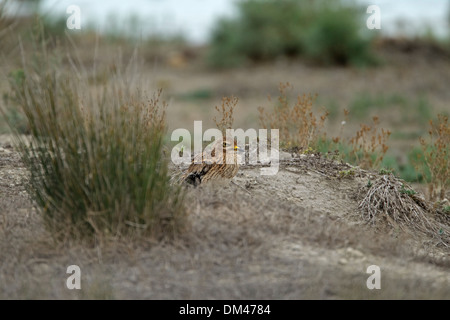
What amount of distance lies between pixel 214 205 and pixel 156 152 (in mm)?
653

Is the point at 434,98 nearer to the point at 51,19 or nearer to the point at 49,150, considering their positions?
the point at 51,19

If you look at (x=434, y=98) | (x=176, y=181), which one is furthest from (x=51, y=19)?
(x=176, y=181)

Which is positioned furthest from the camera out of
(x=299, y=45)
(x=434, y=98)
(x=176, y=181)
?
(x=299, y=45)

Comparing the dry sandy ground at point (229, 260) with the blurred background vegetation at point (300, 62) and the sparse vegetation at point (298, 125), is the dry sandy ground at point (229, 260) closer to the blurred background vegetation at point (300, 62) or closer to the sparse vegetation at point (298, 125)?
the sparse vegetation at point (298, 125)

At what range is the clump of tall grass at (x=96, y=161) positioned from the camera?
450cm

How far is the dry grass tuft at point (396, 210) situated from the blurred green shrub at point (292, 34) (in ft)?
38.7

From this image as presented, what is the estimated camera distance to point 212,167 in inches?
223

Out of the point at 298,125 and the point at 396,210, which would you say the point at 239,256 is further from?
the point at 298,125

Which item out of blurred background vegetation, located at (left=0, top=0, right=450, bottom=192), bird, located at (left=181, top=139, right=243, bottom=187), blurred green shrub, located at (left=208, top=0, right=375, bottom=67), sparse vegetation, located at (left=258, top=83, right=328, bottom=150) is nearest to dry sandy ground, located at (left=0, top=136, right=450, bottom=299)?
bird, located at (left=181, top=139, right=243, bottom=187)

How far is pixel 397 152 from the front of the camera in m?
10.4

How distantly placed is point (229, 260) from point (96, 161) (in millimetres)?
1127

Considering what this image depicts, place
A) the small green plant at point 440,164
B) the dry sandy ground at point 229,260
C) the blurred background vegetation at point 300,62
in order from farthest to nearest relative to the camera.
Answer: the blurred background vegetation at point 300,62, the small green plant at point 440,164, the dry sandy ground at point 229,260

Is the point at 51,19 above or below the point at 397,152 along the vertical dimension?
above

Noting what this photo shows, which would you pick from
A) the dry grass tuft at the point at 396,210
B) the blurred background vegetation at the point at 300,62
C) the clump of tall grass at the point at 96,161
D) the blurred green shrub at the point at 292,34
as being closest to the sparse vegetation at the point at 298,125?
the dry grass tuft at the point at 396,210
